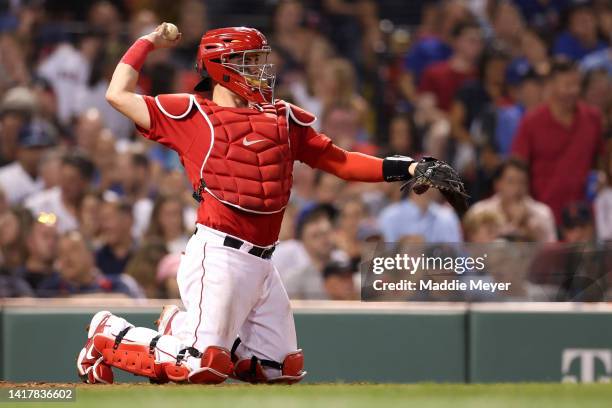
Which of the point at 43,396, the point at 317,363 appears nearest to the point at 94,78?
the point at 317,363

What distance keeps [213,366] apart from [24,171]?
5553mm

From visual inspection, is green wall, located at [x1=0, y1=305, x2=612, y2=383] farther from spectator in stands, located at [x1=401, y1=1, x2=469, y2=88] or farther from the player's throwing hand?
spectator in stands, located at [x1=401, y1=1, x2=469, y2=88]

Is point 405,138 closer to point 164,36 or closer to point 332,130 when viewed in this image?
point 332,130

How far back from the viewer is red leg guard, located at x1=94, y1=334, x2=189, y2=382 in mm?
6668

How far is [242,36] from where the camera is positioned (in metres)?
6.87

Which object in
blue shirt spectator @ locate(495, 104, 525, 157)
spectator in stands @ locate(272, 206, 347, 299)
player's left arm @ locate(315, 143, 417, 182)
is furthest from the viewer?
blue shirt spectator @ locate(495, 104, 525, 157)

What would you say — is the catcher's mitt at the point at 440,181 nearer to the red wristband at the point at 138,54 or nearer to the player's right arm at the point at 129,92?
the player's right arm at the point at 129,92

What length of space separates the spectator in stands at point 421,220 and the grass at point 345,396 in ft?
13.5

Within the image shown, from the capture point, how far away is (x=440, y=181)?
266 inches

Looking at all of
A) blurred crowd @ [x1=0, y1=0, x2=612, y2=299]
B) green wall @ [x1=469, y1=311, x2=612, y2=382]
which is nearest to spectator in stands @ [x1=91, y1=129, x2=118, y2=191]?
blurred crowd @ [x1=0, y1=0, x2=612, y2=299]

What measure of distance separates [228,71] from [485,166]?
544cm

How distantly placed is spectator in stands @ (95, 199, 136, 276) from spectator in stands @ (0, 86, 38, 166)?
1.82m

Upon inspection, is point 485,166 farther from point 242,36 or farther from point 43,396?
point 43,396

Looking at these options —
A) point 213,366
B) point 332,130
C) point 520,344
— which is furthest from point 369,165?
point 332,130
